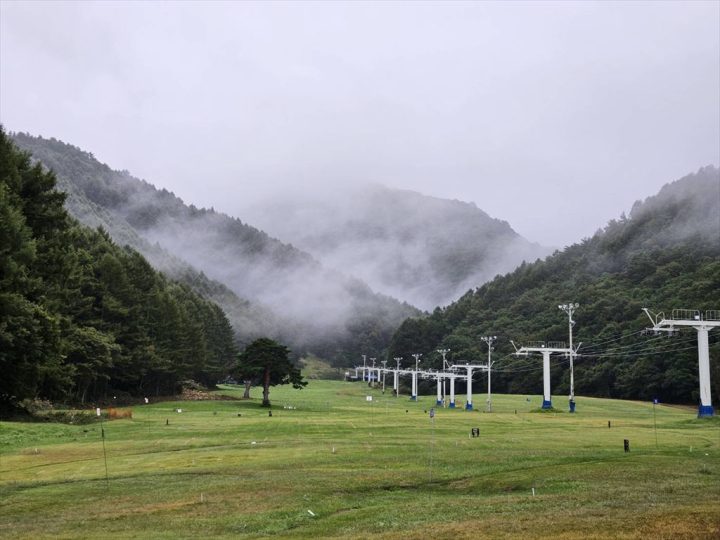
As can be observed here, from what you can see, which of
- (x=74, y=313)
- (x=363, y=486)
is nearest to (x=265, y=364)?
(x=74, y=313)

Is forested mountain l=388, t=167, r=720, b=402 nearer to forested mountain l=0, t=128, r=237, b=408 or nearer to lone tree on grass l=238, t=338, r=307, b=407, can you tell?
lone tree on grass l=238, t=338, r=307, b=407

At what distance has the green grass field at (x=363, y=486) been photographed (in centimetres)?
1538

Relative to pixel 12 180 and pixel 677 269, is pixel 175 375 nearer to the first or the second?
pixel 12 180

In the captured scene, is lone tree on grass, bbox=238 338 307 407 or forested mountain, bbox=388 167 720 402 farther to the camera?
forested mountain, bbox=388 167 720 402

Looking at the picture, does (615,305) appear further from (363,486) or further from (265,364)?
(363,486)

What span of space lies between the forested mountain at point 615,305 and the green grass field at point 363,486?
60.2 metres

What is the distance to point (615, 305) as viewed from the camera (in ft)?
387

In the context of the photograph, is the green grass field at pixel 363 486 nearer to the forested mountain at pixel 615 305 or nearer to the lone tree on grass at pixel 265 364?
the lone tree on grass at pixel 265 364

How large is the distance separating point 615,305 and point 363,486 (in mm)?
105804

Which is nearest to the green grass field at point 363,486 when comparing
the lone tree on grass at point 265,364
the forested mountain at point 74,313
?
the forested mountain at point 74,313

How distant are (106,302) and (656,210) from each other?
118 m

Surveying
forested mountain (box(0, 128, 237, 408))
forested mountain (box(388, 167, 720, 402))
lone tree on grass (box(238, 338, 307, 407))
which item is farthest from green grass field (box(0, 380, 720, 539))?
forested mountain (box(388, 167, 720, 402))

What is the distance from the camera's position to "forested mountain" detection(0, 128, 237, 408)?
121 feet

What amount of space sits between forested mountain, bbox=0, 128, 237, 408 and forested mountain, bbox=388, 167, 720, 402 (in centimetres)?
5870
